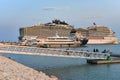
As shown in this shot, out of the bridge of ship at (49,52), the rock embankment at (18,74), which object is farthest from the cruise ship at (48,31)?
the rock embankment at (18,74)

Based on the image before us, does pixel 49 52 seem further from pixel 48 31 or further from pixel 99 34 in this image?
pixel 99 34

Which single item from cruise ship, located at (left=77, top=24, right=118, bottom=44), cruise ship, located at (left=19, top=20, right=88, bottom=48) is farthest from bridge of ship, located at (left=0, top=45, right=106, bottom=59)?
cruise ship, located at (left=77, top=24, right=118, bottom=44)

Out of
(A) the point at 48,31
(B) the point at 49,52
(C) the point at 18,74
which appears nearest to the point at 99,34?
(A) the point at 48,31

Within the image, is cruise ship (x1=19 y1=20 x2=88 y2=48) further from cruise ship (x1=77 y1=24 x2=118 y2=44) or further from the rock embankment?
the rock embankment

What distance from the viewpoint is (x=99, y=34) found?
160125 millimetres

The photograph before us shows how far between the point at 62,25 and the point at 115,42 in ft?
96.8

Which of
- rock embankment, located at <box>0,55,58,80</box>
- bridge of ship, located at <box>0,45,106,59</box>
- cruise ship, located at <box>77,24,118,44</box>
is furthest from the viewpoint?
cruise ship, located at <box>77,24,118,44</box>

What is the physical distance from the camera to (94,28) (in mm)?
163625

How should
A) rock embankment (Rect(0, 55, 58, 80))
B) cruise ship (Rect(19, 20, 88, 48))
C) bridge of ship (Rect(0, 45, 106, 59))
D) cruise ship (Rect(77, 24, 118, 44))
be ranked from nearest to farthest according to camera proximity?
rock embankment (Rect(0, 55, 58, 80)), bridge of ship (Rect(0, 45, 106, 59)), cruise ship (Rect(19, 20, 88, 48)), cruise ship (Rect(77, 24, 118, 44))

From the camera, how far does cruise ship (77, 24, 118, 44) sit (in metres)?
154

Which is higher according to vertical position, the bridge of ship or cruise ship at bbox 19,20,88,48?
cruise ship at bbox 19,20,88,48

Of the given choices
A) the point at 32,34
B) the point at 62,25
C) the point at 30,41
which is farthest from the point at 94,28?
the point at 30,41

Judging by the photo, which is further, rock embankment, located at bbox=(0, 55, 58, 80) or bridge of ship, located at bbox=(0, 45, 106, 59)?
bridge of ship, located at bbox=(0, 45, 106, 59)

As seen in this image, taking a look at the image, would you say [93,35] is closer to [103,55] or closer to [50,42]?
[50,42]
